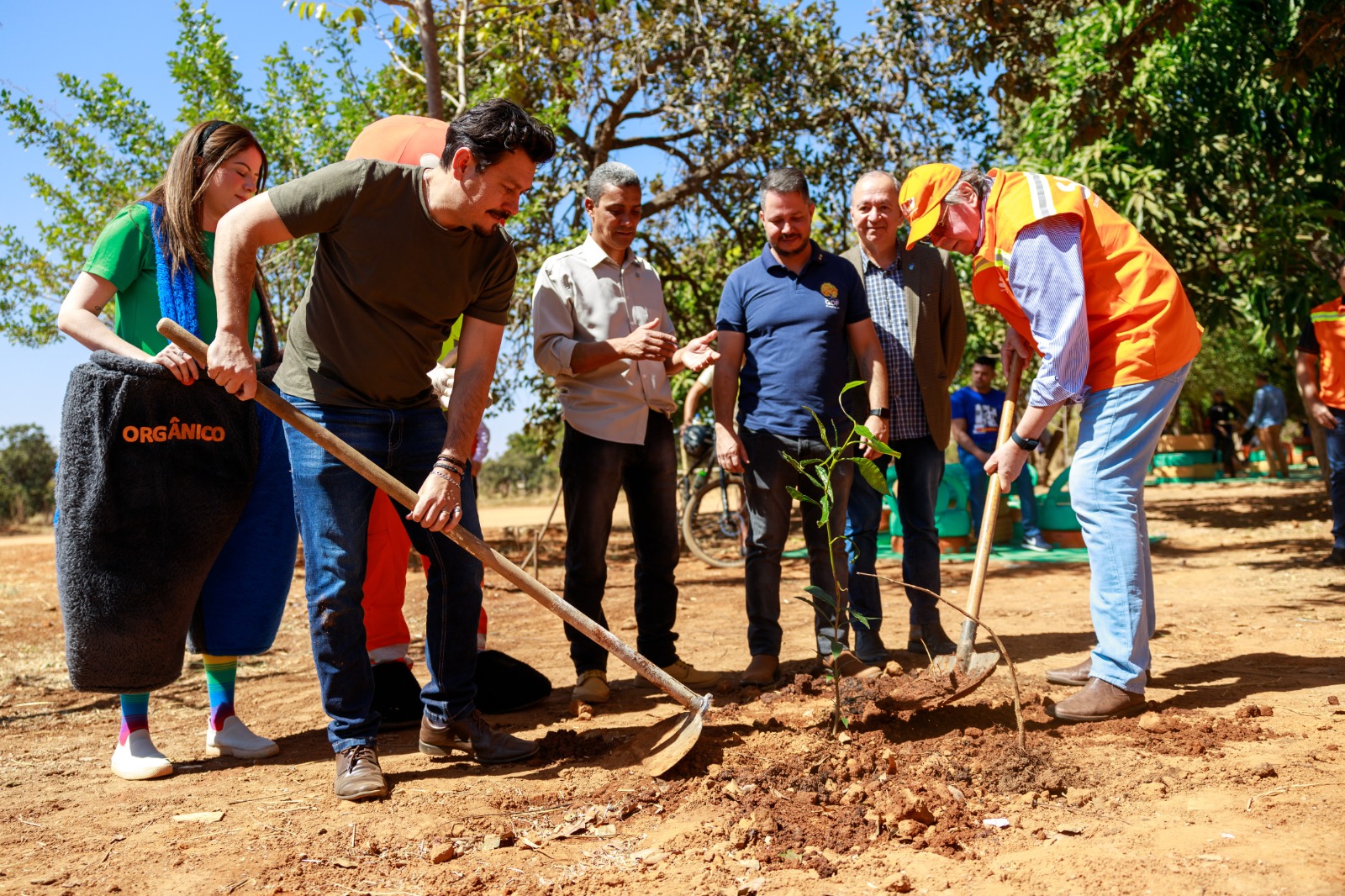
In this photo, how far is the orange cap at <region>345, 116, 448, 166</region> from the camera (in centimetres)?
A: 361

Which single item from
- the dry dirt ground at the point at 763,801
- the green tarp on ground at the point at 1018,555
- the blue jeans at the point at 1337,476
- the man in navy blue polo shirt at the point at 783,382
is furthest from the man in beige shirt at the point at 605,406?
the blue jeans at the point at 1337,476

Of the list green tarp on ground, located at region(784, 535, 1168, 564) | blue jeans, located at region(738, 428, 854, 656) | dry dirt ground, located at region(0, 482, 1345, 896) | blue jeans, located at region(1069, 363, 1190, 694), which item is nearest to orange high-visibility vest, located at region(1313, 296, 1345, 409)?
green tarp on ground, located at region(784, 535, 1168, 564)

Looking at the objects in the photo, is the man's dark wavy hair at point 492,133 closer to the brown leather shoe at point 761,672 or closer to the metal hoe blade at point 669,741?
the metal hoe blade at point 669,741

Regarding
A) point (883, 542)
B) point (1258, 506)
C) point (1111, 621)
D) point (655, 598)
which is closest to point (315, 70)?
point (883, 542)

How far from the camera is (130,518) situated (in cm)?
319

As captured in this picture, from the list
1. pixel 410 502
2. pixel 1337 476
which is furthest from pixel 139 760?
pixel 1337 476

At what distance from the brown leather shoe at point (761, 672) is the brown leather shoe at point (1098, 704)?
1.07 metres

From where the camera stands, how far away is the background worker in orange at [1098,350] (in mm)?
3230

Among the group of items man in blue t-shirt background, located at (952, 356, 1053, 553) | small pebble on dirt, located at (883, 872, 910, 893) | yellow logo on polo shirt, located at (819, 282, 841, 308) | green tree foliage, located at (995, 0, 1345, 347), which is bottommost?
small pebble on dirt, located at (883, 872, 910, 893)

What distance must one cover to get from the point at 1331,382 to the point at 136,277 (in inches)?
272

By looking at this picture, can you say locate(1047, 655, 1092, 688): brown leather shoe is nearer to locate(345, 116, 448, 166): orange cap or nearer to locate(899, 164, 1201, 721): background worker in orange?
locate(899, 164, 1201, 721): background worker in orange

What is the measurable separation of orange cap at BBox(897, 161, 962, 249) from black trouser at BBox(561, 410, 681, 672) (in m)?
1.27

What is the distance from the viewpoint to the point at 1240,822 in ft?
8.00

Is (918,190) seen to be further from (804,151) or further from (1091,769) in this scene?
(804,151)
